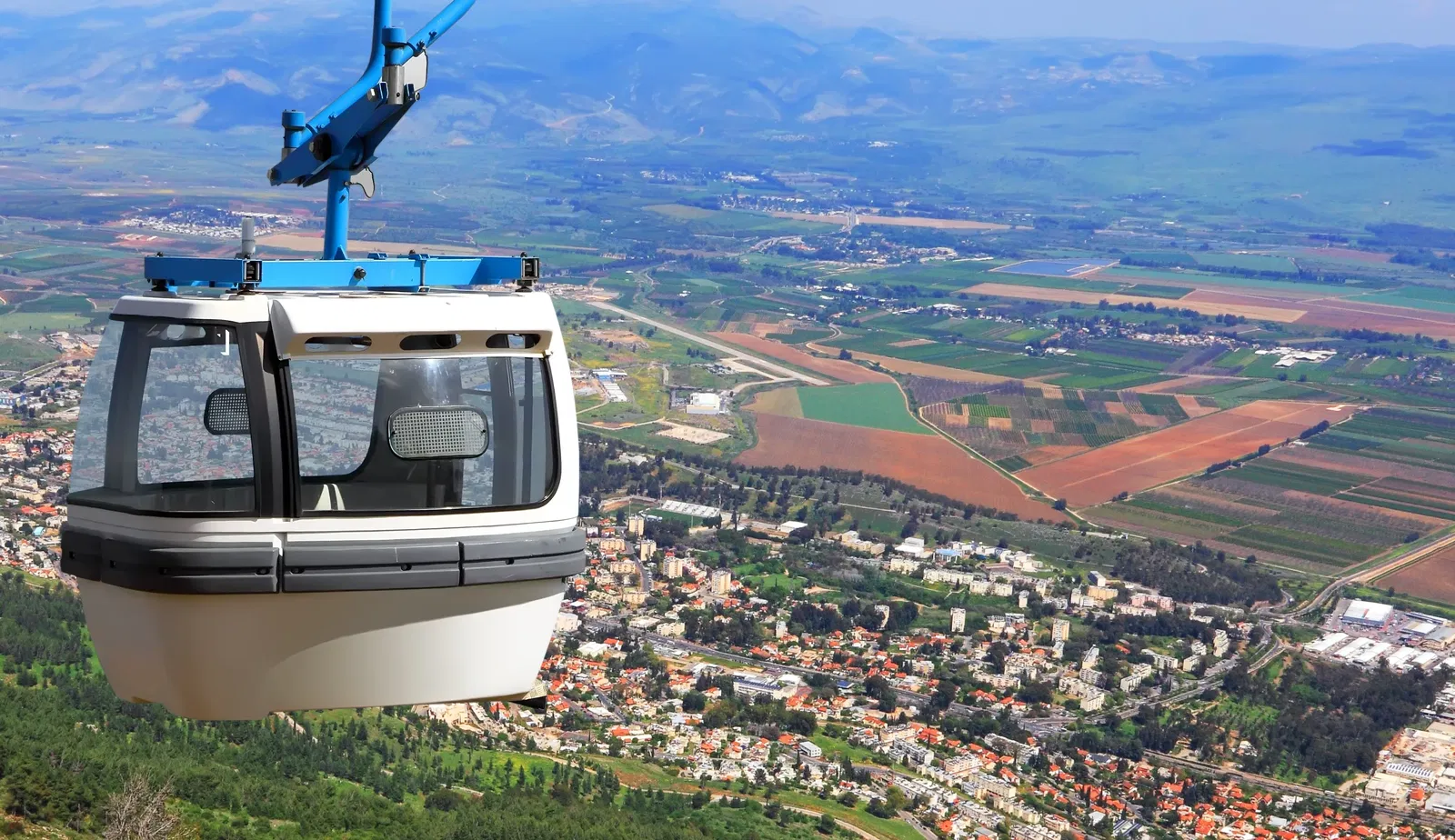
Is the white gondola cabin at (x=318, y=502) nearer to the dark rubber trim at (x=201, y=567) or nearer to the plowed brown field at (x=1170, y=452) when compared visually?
the dark rubber trim at (x=201, y=567)

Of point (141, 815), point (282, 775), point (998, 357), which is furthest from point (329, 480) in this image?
point (998, 357)

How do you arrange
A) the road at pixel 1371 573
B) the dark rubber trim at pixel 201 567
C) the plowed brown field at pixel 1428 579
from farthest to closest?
the plowed brown field at pixel 1428 579 → the road at pixel 1371 573 → the dark rubber trim at pixel 201 567

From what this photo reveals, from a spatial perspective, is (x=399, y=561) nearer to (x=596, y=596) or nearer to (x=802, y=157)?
(x=596, y=596)

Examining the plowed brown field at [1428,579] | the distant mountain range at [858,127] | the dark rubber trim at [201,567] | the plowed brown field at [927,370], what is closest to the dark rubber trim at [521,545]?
the dark rubber trim at [201,567]

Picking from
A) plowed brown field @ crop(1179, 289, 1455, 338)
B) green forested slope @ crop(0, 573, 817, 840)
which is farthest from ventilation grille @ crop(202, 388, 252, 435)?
plowed brown field @ crop(1179, 289, 1455, 338)

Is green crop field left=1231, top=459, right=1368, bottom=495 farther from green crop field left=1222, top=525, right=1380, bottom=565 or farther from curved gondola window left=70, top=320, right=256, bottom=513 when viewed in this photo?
curved gondola window left=70, top=320, right=256, bottom=513

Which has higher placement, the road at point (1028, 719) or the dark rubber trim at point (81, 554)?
the dark rubber trim at point (81, 554)
